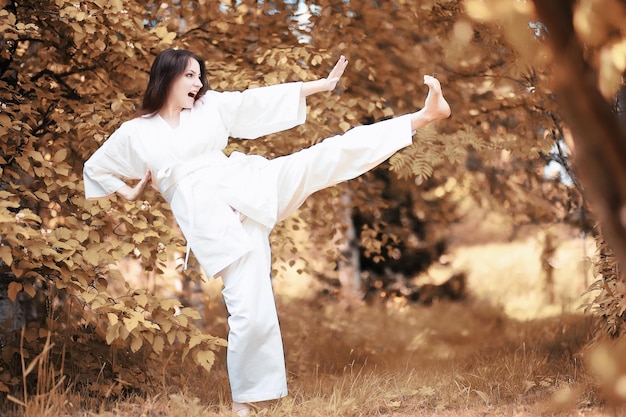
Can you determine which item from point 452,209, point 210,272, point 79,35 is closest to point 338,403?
point 210,272

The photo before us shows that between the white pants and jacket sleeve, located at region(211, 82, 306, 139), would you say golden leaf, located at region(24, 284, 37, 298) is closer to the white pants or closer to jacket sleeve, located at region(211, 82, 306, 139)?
the white pants

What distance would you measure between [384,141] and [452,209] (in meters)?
4.41

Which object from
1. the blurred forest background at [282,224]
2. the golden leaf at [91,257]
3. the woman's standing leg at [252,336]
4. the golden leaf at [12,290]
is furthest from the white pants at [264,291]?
the golden leaf at [12,290]

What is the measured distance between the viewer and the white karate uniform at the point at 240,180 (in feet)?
10.1

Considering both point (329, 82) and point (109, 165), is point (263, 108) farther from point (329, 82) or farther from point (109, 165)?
point (109, 165)

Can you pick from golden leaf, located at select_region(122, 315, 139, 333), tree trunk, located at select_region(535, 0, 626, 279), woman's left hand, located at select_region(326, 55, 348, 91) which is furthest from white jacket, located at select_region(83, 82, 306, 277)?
tree trunk, located at select_region(535, 0, 626, 279)

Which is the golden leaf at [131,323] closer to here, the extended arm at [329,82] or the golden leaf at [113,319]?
the golden leaf at [113,319]

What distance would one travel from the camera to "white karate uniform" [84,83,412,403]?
3.07m

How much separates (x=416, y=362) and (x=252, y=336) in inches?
74.5

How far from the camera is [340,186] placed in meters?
5.02

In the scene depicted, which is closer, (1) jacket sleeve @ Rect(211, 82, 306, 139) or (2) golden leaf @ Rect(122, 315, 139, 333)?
(2) golden leaf @ Rect(122, 315, 139, 333)

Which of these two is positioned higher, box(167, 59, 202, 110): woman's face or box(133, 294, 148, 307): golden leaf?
box(167, 59, 202, 110): woman's face

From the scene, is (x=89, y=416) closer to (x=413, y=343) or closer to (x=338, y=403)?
(x=338, y=403)

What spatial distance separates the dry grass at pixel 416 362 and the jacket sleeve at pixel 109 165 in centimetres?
81
